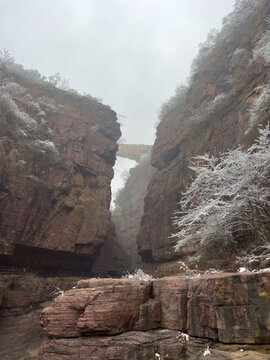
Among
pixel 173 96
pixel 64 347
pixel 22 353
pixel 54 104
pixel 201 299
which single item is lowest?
pixel 22 353

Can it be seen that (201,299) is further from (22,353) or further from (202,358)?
(22,353)

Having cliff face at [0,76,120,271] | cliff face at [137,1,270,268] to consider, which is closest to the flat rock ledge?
cliff face at [137,1,270,268]

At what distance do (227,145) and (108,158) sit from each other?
14480 millimetres

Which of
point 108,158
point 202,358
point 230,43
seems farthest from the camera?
point 108,158

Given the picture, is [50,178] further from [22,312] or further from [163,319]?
[163,319]

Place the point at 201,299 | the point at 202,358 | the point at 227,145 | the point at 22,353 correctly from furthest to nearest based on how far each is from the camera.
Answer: the point at 227,145, the point at 22,353, the point at 201,299, the point at 202,358

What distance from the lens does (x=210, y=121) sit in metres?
20.9

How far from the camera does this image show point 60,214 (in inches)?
796

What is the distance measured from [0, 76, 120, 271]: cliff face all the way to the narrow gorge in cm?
11

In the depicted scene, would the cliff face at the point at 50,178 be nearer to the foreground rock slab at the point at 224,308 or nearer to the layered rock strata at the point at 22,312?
the layered rock strata at the point at 22,312

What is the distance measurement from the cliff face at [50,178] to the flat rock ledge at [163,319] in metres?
10.9

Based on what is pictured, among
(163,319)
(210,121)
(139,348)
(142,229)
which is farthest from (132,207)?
(139,348)

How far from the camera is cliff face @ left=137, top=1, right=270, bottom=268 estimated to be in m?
15.3

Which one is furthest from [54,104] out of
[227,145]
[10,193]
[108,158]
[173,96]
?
[227,145]
